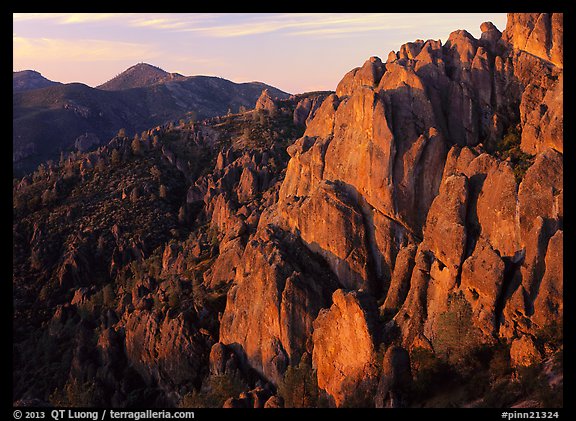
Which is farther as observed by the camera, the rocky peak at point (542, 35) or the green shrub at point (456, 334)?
the rocky peak at point (542, 35)

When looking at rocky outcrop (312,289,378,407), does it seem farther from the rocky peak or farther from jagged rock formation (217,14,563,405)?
the rocky peak

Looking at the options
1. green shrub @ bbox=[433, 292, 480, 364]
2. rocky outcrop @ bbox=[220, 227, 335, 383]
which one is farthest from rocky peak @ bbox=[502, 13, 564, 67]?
green shrub @ bbox=[433, 292, 480, 364]

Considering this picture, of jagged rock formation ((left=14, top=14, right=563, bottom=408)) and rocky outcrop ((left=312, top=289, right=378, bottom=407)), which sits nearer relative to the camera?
jagged rock formation ((left=14, top=14, right=563, bottom=408))

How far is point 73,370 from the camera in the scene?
85.2 meters

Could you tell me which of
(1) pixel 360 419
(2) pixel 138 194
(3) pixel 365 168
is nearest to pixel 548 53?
(3) pixel 365 168

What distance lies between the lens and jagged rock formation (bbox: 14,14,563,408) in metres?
49.0

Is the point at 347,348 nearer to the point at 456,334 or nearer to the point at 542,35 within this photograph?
the point at 456,334

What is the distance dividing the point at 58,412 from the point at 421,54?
60276 mm

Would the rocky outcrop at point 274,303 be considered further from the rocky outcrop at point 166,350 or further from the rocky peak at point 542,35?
the rocky peak at point 542,35

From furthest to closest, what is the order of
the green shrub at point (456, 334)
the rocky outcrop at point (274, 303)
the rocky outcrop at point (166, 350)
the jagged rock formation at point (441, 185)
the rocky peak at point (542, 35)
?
the rocky outcrop at point (166, 350) < the rocky peak at point (542, 35) < the rocky outcrop at point (274, 303) < the jagged rock formation at point (441, 185) < the green shrub at point (456, 334)

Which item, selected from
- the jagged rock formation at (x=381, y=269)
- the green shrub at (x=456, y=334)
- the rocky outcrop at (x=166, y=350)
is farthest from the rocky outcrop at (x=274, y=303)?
the green shrub at (x=456, y=334)

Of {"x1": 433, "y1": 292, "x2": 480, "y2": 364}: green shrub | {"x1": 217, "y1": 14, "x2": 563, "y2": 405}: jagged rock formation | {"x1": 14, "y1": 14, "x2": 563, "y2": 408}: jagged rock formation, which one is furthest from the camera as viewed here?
{"x1": 217, "y1": 14, "x2": 563, "y2": 405}: jagged rock formation

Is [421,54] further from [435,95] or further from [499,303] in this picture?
[499,303]

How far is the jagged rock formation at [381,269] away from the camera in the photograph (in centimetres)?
4900
